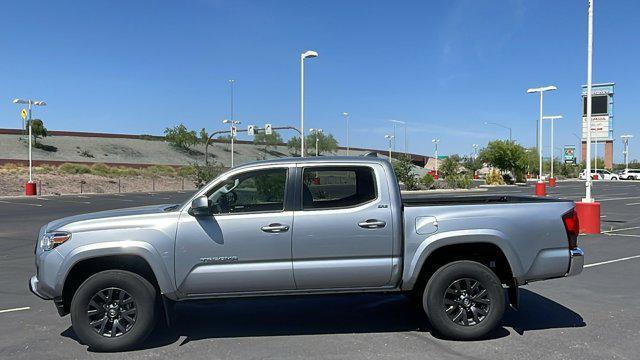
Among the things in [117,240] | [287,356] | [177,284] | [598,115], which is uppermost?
[598,115]

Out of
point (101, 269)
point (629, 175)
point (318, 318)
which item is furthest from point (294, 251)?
point (629, 175)

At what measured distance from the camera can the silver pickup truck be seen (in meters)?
5.27

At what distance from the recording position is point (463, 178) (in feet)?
155

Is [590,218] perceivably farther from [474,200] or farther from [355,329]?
[355,329]

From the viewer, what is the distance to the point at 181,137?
10388 centimetres

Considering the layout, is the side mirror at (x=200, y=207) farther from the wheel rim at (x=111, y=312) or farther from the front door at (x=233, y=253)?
the wheel rim at (x=111, y=312)

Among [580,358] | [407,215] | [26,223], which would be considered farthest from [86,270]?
[26,223]

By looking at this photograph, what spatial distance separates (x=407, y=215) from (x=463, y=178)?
4318 cm

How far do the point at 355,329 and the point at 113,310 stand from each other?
256 cm

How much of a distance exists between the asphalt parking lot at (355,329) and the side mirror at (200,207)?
114cm

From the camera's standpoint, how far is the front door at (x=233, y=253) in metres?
5.30

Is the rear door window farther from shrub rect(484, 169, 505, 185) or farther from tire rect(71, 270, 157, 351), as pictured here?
shrub rect(484, 169, 505, 185)

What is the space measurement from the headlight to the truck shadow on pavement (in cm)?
120

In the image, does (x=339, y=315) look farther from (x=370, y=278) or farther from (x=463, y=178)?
(x=463, y=178)
